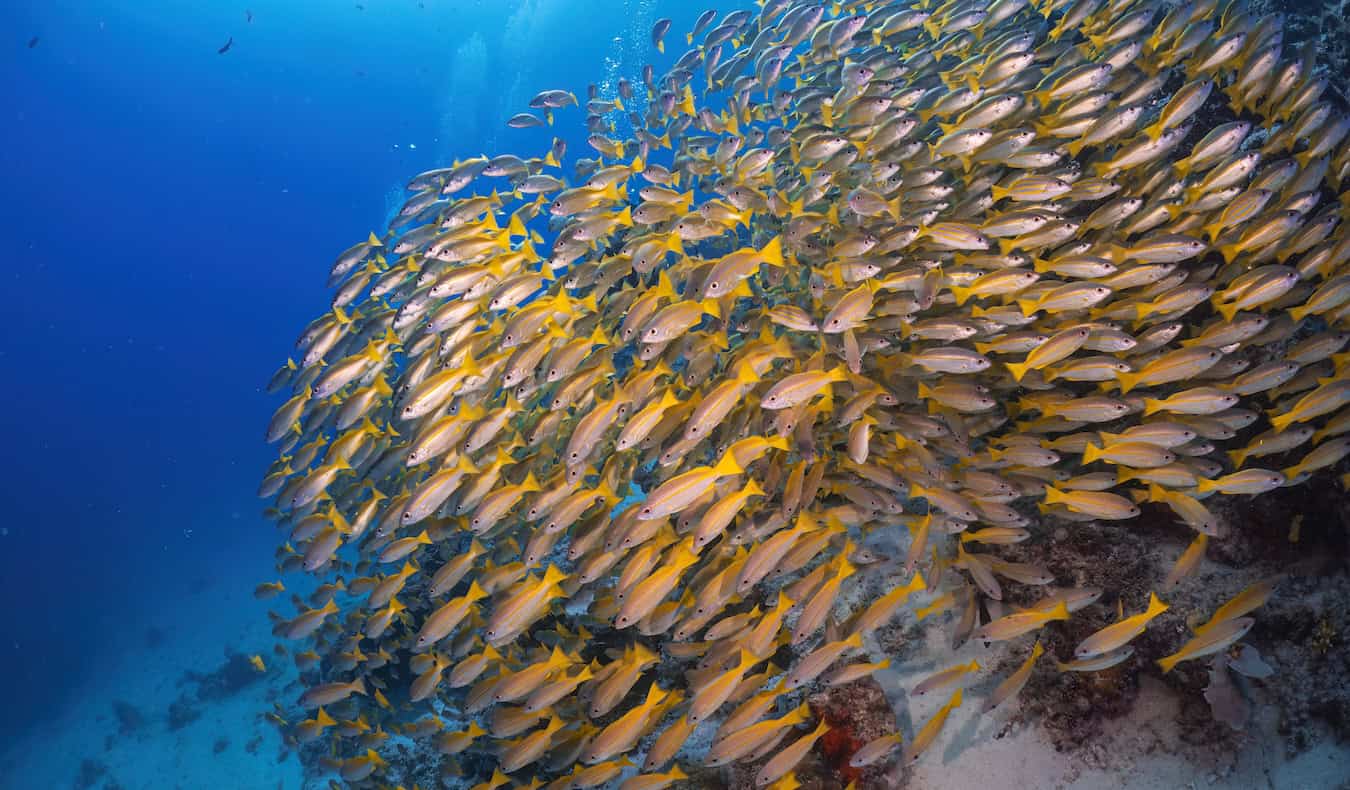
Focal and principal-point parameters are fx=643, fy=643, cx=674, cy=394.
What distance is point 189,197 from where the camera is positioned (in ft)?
227

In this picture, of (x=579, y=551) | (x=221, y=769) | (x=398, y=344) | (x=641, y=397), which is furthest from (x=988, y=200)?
(x=221, y=769)

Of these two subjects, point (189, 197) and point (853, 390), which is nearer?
point (853, 390)

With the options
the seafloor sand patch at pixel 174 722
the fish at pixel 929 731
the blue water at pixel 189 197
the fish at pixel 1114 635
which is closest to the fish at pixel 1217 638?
the fish at pixel 1114 635

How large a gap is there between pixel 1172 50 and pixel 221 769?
23.0 metres

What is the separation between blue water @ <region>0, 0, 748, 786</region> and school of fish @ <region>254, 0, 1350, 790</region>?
4134 centimetres

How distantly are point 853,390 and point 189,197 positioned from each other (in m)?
86.6

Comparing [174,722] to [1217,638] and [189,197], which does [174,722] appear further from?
[189,197]

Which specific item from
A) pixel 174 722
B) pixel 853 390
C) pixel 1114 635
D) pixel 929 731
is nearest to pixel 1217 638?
pixel 1114 635

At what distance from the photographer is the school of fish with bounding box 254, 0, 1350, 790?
3.75 metres

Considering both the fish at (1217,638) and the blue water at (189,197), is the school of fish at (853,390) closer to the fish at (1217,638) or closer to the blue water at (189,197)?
the fish at (1217,638)

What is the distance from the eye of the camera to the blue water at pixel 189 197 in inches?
1932

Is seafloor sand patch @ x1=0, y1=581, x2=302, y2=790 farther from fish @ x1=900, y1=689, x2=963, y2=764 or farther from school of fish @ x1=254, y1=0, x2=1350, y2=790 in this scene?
fish @ x1=900, y1=689, x2=963, y2=764

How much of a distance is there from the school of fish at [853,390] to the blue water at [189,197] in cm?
4134

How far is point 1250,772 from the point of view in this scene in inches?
151
